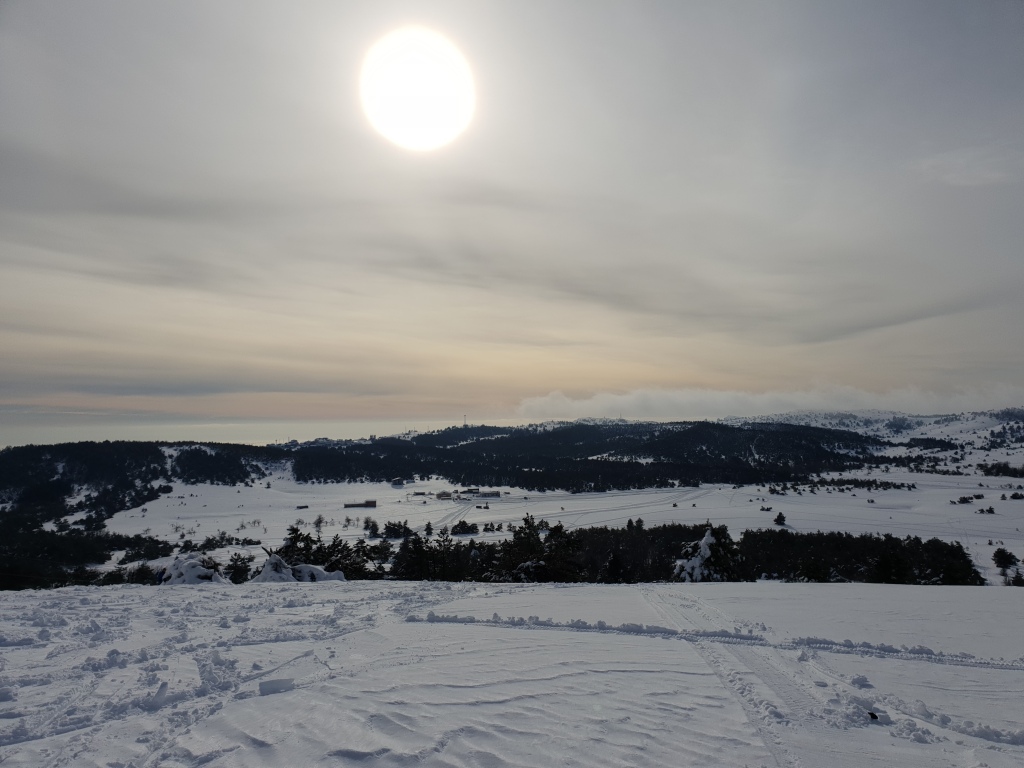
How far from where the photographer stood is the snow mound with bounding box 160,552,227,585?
18.4m

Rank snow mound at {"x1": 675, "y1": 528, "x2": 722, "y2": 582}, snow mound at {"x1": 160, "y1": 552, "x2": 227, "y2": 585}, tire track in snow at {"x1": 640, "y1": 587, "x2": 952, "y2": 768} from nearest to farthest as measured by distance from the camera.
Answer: tire track in snow at {"x1": 640, "y1": 587, "x2": 952, "y2": 768} → snow mound at {"x1": 160, "y1": 552, "x2": 227, "y2": 585} → snow mound at {"x1": 675, "y1": 528, "x2": 722, "y2": 582}

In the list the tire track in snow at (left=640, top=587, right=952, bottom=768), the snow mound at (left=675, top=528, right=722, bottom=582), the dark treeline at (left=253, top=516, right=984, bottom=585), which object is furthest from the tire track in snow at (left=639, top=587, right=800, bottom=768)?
the snow mound at (left=675, top=528, right=722, bottom=582)

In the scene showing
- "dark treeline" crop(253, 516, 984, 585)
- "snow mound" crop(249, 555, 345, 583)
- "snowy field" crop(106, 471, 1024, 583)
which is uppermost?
"snow mound" crop(249, 555, 345, 583)

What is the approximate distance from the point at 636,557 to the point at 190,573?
266 feet

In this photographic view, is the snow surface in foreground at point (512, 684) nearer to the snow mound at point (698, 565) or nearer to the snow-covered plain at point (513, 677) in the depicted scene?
the snow-covered plain at point (513, 677)

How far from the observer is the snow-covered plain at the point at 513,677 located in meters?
5.61

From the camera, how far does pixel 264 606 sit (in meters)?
12.8

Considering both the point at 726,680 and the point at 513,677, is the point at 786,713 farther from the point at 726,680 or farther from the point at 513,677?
the point at 513,677

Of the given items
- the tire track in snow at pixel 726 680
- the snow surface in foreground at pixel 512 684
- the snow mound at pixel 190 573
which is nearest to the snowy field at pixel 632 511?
the snow mound at pixel 190 573

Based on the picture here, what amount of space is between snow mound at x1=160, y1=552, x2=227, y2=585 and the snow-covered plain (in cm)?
296

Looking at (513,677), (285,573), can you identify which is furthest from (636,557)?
(513,677)

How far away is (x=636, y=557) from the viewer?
86.7 metres

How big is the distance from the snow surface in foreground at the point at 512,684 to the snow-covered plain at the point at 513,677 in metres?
0.04

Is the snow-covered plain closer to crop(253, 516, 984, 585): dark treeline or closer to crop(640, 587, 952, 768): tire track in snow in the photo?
crop(640, 587, 952, 768): tire track in snow
